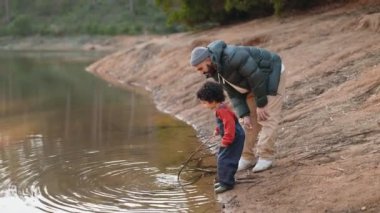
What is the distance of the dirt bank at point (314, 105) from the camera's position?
20.2 ft

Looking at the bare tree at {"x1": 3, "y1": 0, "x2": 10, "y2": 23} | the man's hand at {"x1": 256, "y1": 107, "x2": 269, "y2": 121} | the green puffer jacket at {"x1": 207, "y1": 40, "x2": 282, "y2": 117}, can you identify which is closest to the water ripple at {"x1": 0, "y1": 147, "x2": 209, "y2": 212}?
the man's hand at {"x1": 256, "y1": 107, "x2": 269, "y2": 121}

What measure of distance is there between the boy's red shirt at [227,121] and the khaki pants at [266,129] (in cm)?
50

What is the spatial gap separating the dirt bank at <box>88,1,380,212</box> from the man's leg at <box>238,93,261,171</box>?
7.9 inches

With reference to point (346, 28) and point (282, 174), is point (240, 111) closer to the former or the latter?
point (282, 174)

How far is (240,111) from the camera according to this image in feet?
23.4

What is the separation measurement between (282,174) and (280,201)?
79 centimetres

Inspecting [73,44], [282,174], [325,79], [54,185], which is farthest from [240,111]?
[73,44]

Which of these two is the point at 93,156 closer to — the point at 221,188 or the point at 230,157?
the point at 221,188

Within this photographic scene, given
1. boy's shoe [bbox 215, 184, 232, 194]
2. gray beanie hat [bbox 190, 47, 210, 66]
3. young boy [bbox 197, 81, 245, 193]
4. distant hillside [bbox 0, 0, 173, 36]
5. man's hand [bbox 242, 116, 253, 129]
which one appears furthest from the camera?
distant hillside [bbox 0, 0, 173, 36]

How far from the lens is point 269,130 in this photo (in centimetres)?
705

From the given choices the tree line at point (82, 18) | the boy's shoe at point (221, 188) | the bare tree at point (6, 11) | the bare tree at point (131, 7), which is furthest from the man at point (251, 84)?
the bare tree at point (6, 11)

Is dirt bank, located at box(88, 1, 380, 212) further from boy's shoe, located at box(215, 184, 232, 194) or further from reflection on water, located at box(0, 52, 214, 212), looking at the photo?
reflection on water, located at box(0, 52, 214, 212)

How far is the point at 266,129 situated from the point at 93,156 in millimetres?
3623

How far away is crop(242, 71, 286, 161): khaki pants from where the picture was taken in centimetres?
699
